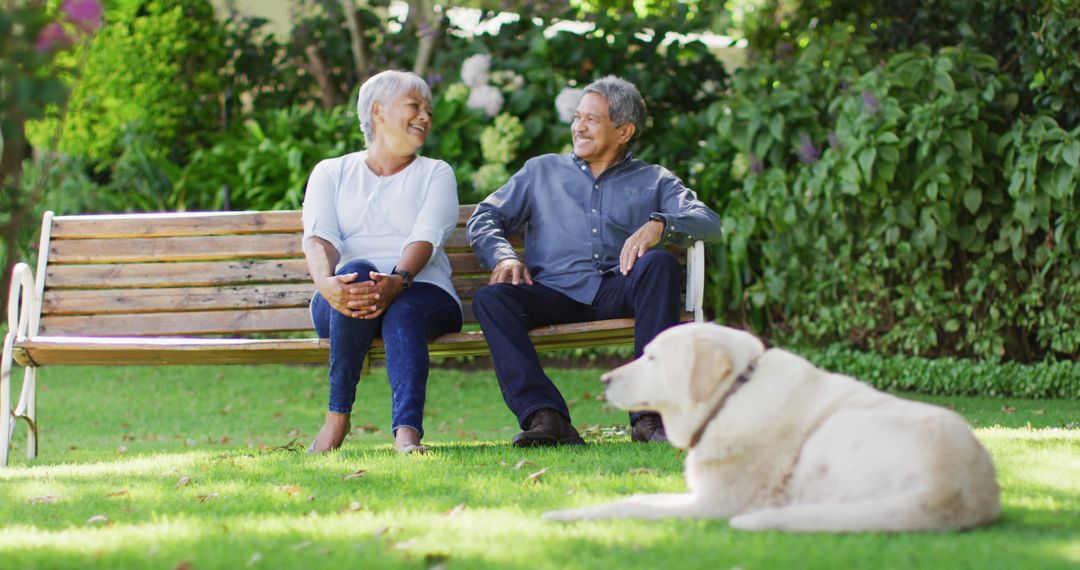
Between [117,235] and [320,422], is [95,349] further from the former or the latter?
[320,422]

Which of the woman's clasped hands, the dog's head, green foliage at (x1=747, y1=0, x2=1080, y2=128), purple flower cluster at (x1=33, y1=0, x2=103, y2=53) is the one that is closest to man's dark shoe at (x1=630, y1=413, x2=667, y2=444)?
the woman's clasped hands

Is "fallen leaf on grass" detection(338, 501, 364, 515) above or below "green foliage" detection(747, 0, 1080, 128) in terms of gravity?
below

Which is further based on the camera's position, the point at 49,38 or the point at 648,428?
the point at 648,428

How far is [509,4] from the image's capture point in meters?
10.6

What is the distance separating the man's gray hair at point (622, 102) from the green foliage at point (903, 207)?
2555 millimetres

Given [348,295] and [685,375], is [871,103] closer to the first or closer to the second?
[348,295]

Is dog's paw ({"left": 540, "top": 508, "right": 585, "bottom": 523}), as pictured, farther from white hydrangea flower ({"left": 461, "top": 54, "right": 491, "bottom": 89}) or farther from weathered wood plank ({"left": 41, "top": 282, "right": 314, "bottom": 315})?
white hydrangea flower ({"left": 461, "top": 54, "right": 491, "bottom": 89})

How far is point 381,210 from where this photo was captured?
4848mm

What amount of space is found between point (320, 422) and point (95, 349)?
88.1 inches

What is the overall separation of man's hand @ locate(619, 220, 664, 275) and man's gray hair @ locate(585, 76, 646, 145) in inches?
19.3

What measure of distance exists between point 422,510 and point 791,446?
3.43 ft

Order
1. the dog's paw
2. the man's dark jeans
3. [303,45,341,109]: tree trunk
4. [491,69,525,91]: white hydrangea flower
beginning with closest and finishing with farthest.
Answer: the dog's paw → the man's dark jeans → [491,69,525,91]: white hydrangea flower → [303,45,341,109]: tree trunk

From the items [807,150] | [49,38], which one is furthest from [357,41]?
[49,38]

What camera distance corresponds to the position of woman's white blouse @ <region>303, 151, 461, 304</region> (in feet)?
15.7
